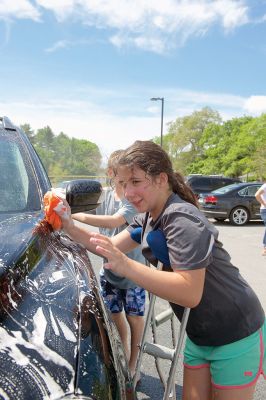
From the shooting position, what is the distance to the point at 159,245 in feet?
5.80

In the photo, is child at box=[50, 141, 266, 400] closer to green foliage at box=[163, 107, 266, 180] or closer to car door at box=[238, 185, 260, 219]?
car door at box=[238, 185, 260, 219]

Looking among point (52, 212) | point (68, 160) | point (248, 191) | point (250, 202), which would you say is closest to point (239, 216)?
point (250, 202)

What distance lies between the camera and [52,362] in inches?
39.7

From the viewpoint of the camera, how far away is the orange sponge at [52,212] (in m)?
1.96

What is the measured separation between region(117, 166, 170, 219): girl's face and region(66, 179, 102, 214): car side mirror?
64 cm

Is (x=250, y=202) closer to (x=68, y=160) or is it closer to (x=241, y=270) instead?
(x=241, y=270)

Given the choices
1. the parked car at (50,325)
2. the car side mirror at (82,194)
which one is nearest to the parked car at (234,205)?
the car side mirror at (82,194)

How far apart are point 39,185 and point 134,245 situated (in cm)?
59

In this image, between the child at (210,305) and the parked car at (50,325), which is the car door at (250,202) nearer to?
the child at (210,305)

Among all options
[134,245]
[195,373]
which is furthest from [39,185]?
[195,373]

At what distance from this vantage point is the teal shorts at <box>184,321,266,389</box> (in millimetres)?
1854

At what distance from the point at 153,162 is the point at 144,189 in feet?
0.39

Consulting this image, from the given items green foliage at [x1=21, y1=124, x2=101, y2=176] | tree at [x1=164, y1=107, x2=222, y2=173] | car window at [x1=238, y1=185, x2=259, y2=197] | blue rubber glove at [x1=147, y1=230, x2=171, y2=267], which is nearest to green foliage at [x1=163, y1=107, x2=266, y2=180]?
tree at [x1=164, y1=107, x2=222, y2=173]

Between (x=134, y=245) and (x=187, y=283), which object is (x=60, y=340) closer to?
(x=187, y=283)
